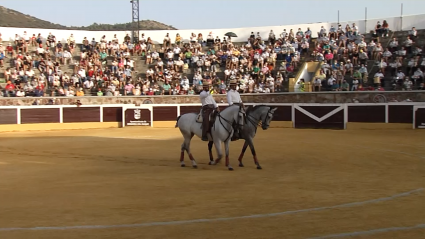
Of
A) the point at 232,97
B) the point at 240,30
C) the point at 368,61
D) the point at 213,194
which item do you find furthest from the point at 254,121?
the point at 240,30

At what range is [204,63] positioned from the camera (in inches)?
1162

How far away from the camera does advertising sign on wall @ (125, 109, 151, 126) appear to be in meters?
25.7

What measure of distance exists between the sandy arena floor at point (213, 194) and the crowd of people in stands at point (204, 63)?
1004 cm

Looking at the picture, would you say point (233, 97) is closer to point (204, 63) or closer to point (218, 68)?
point (218, 68)

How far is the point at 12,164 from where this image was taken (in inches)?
516

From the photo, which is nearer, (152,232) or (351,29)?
(152,232)

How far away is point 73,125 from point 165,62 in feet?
25.8

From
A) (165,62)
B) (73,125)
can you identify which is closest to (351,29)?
(165,62)

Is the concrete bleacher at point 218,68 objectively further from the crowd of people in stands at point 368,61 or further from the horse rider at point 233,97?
the horse rider at point 233,97

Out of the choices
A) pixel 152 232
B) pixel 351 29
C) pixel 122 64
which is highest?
pixel 351 29

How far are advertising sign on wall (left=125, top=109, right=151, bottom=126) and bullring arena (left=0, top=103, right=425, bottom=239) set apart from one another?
7.42 meters

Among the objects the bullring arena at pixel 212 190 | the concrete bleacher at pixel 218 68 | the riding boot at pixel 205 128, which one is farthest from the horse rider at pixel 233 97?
the concrete bleacher at pixel 218 68

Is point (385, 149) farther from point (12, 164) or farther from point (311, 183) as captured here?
point (12, 164)

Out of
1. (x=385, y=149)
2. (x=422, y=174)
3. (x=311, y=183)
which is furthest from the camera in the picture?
(x=385, y=149)
